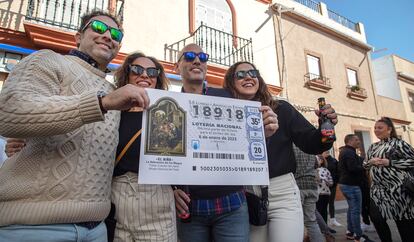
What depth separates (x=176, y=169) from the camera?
1332 mm

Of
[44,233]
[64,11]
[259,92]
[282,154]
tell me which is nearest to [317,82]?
[64,11]

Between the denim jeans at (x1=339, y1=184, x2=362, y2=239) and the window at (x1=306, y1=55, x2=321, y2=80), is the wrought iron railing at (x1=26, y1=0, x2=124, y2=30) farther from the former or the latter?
the window at (x1=306, y1=55, x2=321, y2=80)

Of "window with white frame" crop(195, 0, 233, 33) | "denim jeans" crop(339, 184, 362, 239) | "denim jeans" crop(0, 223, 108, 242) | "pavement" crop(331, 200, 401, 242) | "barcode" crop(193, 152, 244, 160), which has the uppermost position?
"window with white frame" crop(195, 0, 233, 33)

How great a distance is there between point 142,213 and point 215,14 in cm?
858

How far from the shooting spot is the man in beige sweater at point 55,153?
3.35 feet

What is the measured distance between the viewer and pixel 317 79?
10.7 m

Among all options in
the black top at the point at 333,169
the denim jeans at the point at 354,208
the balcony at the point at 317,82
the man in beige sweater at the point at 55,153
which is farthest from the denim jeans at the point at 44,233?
the balcony at the point at 317,82

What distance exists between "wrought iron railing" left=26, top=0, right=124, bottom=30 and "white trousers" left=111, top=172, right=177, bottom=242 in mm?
5148

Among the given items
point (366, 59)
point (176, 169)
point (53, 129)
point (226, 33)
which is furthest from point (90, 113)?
point (366, 59)

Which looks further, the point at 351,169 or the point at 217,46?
the point at 217,46

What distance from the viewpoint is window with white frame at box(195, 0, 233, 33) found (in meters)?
8.66

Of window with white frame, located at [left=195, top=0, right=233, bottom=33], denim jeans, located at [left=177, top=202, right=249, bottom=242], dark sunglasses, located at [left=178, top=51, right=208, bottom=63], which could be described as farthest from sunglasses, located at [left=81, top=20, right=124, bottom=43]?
window with white frame, located at [left=195, top=0, right=233, bottom=33]

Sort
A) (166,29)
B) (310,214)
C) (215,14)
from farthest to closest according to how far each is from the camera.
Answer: (215,14)
(166,29)
(310,214)

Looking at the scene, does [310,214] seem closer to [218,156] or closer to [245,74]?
[245,74]
